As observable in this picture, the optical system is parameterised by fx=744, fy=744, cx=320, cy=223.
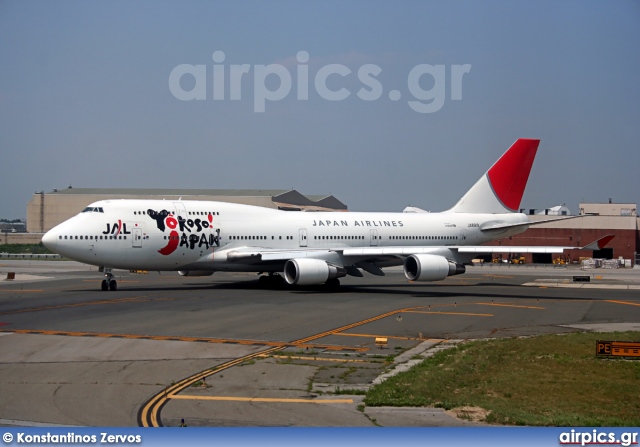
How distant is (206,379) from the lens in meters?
17.0

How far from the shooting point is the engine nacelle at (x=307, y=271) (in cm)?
4084

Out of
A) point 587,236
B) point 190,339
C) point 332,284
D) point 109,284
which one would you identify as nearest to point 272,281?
point 332,284

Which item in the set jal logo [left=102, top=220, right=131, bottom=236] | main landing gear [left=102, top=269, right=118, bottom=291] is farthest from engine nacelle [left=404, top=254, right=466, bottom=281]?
main landing gear [left=102, top=269, right=118, bottom=291]

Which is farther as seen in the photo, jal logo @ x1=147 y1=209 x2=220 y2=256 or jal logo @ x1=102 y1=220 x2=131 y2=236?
jal logo @ x1=147 y1=209 x2=220 y2=256

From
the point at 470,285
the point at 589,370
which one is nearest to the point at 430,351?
the point at 589,370

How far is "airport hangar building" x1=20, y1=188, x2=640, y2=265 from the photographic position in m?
95.4

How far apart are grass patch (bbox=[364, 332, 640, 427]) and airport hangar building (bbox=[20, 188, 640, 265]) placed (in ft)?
244

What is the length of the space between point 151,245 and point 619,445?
33179mm

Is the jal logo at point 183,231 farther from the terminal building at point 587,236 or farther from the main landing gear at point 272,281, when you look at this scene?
the terminal building at point 587,236

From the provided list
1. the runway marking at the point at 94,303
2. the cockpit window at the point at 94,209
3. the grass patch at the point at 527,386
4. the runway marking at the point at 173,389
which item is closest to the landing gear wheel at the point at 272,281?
the runway marking at the point at 94,303

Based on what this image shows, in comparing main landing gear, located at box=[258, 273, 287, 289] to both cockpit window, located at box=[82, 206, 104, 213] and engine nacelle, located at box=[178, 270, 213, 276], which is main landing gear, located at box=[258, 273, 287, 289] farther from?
cockpit window, located at box=[82, 206, 104, 213]

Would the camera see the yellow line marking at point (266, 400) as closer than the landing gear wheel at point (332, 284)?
Yes

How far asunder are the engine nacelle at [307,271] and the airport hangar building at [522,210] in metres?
56.6

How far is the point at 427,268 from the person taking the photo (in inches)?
1618
